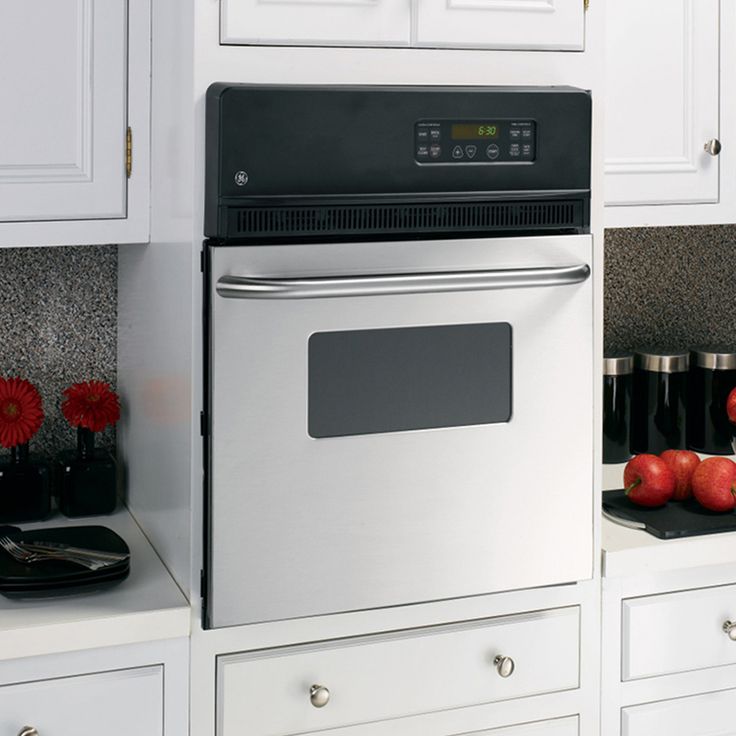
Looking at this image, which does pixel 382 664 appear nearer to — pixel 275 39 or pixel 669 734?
pixel 669 734

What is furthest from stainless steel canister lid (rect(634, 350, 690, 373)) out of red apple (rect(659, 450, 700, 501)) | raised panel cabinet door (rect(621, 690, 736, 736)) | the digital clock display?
the digital clock display

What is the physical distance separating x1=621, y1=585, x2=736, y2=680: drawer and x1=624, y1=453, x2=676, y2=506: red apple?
0.16 meters

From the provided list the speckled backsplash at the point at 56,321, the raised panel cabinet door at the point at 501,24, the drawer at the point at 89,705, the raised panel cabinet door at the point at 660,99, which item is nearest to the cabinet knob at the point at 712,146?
the raised panel cabinet door at the point at 660,99

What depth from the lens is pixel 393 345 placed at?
1.57 metres

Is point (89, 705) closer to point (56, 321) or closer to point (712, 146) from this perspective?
point (56, 321)

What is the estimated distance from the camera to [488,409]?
1.63 meters

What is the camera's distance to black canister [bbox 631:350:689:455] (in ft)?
7.50

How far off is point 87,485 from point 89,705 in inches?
18.9

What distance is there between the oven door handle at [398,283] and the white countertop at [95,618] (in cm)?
43

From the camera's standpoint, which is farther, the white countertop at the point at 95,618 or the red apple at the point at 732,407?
the red apple at the point at 732,407

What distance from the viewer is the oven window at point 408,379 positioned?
5.07ft

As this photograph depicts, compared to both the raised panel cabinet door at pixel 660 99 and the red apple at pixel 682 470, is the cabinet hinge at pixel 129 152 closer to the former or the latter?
the raised panel cabinet door at pixel 660 99

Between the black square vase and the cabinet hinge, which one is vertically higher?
the cabinet hinge

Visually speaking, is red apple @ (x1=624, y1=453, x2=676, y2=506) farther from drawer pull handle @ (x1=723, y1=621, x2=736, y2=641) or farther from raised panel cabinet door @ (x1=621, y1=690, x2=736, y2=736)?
raised panel cabinet door @ (x1=621, y1=690, x2=736, y2=736)
